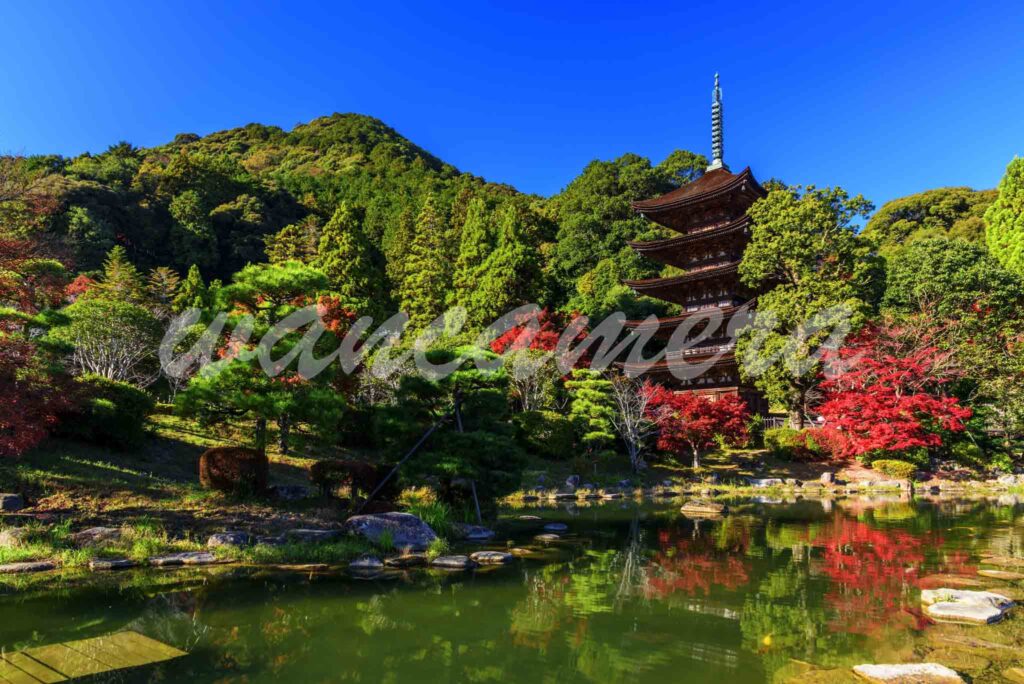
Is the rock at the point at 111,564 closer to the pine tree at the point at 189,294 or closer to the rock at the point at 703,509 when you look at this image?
the rock at the point at 703,509

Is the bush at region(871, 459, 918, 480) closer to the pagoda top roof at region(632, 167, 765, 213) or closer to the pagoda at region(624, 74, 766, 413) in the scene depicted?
the pagoda at region(624, 74, 766, 413)

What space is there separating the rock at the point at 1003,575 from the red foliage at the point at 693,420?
45.4 ft

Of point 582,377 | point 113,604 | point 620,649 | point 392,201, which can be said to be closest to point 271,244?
point 392,201

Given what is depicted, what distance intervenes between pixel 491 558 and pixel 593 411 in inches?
515

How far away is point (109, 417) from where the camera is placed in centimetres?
1399

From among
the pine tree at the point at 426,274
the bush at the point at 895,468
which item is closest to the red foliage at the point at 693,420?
the bush at the point at 895,468

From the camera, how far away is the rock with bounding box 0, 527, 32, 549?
848cm

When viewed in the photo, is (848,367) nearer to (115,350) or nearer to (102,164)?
(115,350)

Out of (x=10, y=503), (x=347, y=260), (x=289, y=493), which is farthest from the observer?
(x=347, y=260)

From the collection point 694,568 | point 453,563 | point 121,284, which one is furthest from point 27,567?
point 121,284

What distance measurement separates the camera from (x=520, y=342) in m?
25.7

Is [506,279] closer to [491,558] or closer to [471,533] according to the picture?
[471,533]

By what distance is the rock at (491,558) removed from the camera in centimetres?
908

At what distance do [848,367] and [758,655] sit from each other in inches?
839
